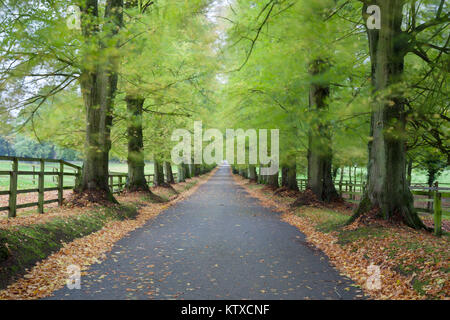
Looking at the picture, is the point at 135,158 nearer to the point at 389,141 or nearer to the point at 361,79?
the point at 361,79

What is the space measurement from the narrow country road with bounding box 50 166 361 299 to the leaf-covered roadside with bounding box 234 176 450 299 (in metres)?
0.40

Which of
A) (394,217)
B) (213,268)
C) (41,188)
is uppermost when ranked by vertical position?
(41,188)

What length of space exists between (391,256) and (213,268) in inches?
129

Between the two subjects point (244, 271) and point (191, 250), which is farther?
point (191, 250)

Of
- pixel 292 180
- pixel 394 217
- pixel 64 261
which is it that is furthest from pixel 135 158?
pixel 394 217

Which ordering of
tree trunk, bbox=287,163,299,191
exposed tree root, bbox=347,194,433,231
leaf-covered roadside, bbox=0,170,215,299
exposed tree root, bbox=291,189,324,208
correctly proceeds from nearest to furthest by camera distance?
leaf-covered roadside, bbox=0,170,215,299 < exposed tree root, bbox=347,194,433,231 < exposed tree root, bbox=291,189,324,208 < tree trunk, bbox=287,163,299,191

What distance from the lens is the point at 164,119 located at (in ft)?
67.9

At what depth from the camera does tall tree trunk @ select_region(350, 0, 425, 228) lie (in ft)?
28.4

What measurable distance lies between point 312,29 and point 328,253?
5856 mm

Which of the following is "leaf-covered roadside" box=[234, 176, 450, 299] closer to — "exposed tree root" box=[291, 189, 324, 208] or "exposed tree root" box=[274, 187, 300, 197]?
"exposed tree root" box=[291, 189, 324, 208]

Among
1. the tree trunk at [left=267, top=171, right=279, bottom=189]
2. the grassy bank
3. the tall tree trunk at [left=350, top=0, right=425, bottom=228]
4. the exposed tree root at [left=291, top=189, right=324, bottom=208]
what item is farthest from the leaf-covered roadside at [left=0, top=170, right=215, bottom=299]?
the tree trunk at [left=267, top=171, right=279, bottom=189]

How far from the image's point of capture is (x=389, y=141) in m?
8.95
